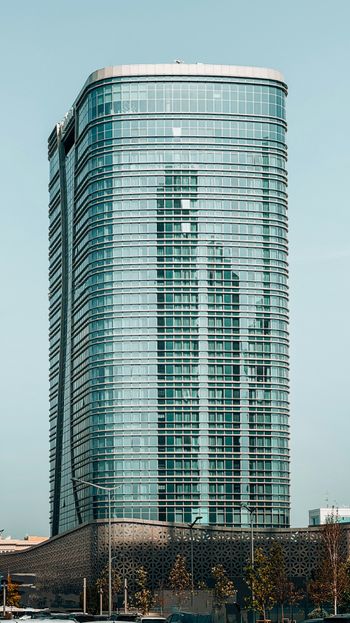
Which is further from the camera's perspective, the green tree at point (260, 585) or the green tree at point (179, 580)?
the green tree at point (179, 580)

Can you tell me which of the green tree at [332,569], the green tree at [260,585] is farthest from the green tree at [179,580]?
the green tree at [332,569]

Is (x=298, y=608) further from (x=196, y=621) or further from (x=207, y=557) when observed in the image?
(x=196, y=621)

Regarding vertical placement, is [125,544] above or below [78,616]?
above

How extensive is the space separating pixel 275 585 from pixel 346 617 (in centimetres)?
9440

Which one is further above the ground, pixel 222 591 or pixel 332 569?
pixel 332 569

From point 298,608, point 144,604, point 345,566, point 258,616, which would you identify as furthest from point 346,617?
point 298,608

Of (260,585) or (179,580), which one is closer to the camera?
(260,585)

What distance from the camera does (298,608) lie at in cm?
17825

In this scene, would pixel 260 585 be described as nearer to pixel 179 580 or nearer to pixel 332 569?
pixel 332 569

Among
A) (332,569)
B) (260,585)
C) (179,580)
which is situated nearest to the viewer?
(260,585)

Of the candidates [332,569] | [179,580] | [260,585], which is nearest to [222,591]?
[179,580]

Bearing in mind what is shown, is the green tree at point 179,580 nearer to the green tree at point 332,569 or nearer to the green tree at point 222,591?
the green tree at point 222,591

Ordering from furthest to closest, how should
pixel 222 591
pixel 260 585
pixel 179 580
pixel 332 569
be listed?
pixel 179 580 < pixel 222 591 < pixel 332 569 < pixel 260 585

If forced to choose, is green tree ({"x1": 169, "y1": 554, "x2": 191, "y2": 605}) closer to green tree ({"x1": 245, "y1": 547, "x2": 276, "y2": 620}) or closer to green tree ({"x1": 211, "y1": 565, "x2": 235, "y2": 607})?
green tree ({"x1": 211, "y1": 565, "x2": 235, "y2": 607})
